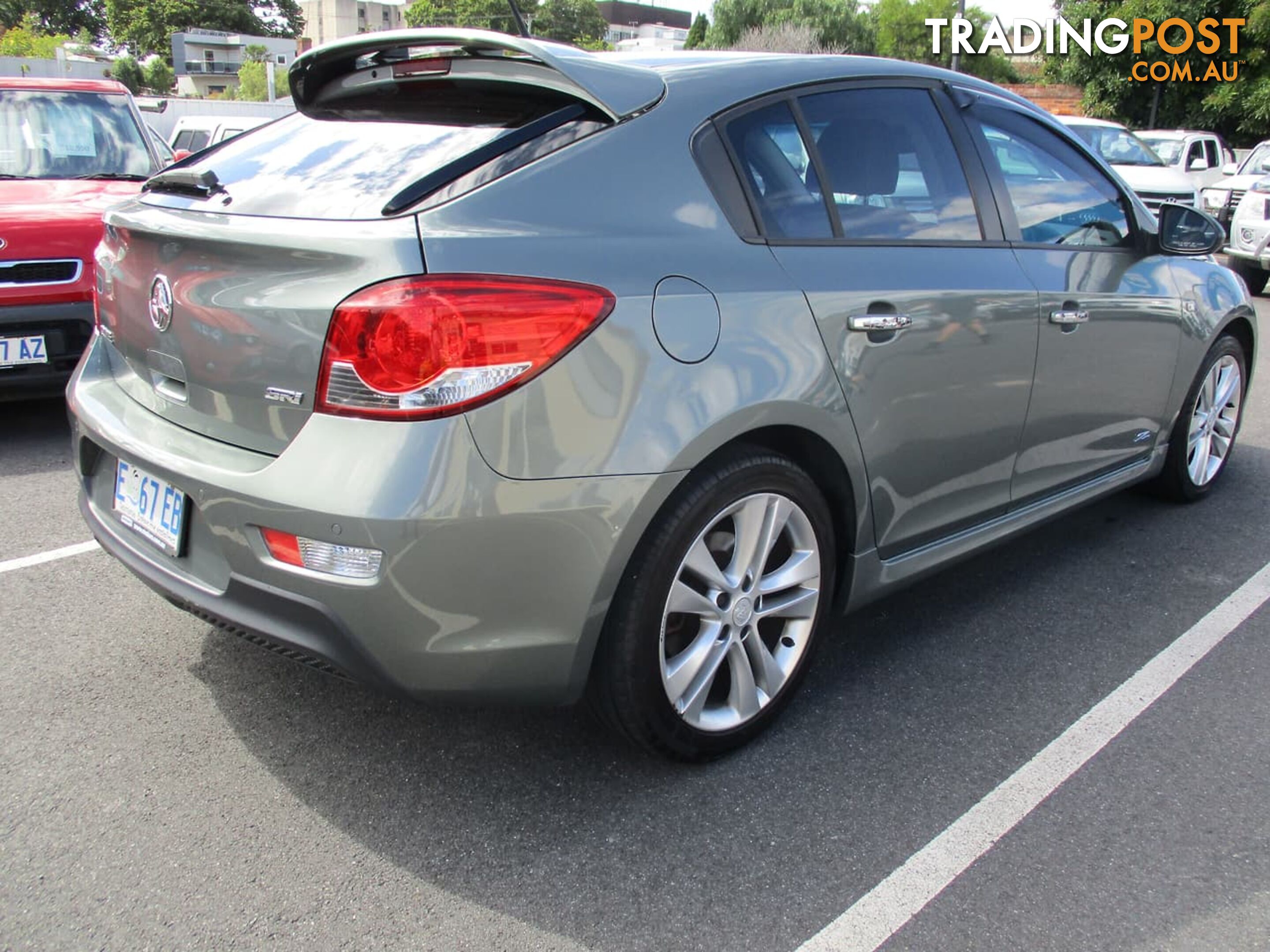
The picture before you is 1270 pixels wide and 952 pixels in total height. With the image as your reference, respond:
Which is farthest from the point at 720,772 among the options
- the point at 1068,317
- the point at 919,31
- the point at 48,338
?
the point at 919,31

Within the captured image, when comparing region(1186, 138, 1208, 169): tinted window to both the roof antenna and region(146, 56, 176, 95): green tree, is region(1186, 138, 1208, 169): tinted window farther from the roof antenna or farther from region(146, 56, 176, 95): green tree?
region(146, 56, 176, 95): green tree

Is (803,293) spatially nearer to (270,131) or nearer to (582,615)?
(582,615)

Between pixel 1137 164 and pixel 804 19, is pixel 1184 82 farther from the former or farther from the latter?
pixel 804 19

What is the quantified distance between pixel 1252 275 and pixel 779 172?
12.0 meters

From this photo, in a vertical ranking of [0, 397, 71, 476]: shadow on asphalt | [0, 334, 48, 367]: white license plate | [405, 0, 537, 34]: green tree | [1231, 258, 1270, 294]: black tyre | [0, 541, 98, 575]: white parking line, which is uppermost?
[405, 0, 537, 34]: green tree

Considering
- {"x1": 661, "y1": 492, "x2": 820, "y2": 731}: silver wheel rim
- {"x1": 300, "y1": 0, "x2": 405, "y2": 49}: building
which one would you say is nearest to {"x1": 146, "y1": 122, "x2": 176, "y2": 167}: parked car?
{"x1": 661, "y1": 492, "x2": 820, "y2": 731}: silver wheel rim

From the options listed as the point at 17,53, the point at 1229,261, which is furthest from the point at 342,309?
the point at 17,53

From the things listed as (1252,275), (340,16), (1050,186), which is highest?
(340,16)

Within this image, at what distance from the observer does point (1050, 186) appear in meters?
3.51

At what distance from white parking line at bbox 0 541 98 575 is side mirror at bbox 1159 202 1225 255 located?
12.9 ft

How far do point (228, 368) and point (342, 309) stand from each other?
0.36 meters

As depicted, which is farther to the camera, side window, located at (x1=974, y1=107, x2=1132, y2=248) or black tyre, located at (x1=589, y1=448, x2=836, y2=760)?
side window, located at (x1=974, y1=107, x2=1132, y2=248)

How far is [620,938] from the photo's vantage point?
6.84 ft

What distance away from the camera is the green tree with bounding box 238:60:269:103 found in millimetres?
64312
